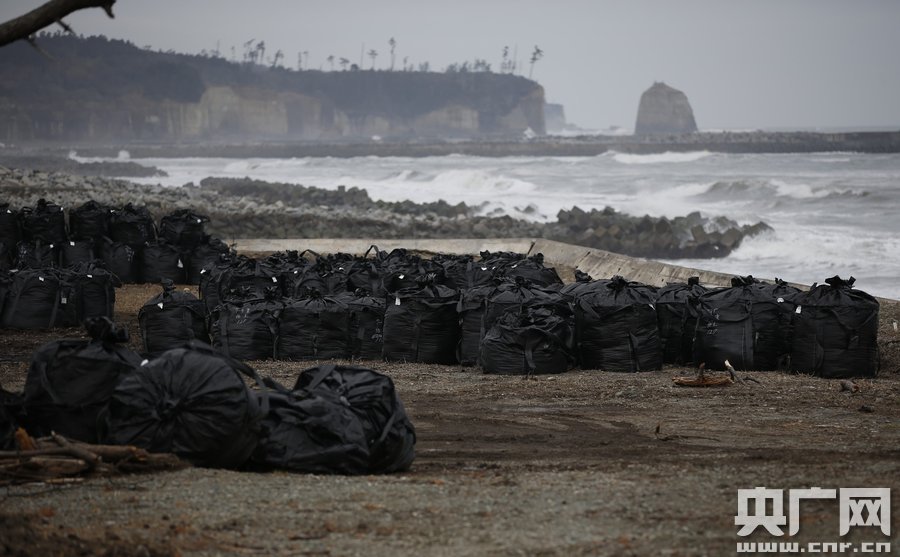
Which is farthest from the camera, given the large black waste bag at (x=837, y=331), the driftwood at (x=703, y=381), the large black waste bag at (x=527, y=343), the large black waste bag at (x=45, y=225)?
the large black waste bag at (x=45, y=225)

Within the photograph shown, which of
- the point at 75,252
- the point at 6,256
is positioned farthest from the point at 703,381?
the point at 6,256

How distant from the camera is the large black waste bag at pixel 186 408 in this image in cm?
565

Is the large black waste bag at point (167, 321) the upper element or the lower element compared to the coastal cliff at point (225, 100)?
lower

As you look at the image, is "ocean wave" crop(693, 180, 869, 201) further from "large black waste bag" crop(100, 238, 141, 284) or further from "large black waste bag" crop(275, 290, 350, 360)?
"large black waste bag" crop(275, 290, 350, 360)

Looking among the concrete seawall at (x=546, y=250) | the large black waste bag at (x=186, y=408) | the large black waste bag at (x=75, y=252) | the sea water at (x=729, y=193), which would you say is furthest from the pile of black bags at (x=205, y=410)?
the sea water at (x=729, y=193)

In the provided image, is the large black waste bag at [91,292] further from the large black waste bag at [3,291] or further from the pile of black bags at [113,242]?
the pile of black bags at [113,242]

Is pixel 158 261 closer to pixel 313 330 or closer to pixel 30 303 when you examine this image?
pixel 30 303

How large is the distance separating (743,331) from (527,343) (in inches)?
74.1

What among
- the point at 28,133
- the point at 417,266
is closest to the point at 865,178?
the point at 417,266

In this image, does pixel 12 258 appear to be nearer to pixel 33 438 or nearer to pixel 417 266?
pixel 417 266

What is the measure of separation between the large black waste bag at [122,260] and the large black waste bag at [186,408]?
10358 mm

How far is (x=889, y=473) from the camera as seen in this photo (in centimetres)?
585

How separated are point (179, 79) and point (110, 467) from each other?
490 ft

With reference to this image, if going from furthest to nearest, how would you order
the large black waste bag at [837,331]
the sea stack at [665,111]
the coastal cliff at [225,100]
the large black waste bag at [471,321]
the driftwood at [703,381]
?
1. the sea stack at [665,111]
2. the coastal cliff at [225,100]
3. the large black waste bag at [471,321]
4. the large black waste bag at [837,331]
5. the driftwood at [703,381]
